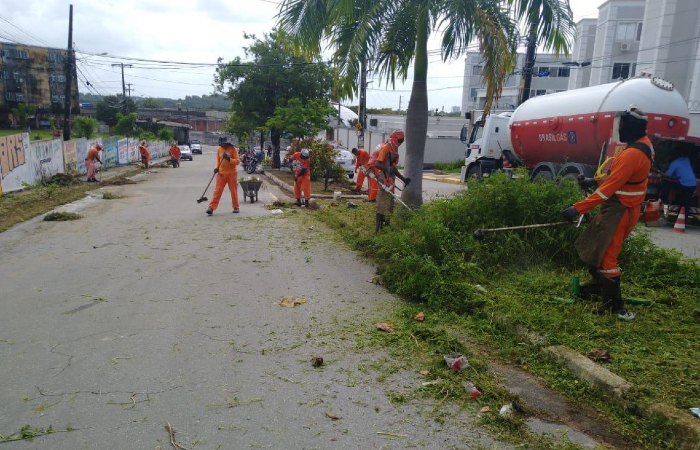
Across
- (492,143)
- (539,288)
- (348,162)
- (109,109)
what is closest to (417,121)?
(539,288)

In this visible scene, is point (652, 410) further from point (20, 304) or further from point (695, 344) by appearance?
point (20, 304)

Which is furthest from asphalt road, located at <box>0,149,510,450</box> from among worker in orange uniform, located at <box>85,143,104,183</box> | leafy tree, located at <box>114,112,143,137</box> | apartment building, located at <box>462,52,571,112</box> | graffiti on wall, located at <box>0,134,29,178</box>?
leafy tree, located at <box>114,112,143,137</box>

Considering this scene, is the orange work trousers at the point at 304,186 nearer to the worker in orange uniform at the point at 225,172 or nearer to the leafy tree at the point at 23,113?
the worker in orange uniform at the point at 225,172

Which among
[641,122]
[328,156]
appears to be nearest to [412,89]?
[641,122]

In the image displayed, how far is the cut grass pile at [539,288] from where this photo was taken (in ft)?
12.4

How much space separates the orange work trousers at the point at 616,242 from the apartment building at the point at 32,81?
179ft

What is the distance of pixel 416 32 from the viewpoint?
926 cm

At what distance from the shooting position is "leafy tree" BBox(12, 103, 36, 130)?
48.1 meters

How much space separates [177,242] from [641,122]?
287 inches

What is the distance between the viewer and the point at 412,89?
920cm

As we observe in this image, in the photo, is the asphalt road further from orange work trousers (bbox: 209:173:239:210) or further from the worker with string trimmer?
orange work trousers (bbox: 209:173:239:210)

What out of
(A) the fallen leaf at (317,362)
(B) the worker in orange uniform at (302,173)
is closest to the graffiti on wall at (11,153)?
(B) the worker in orange uniform at (302,173)

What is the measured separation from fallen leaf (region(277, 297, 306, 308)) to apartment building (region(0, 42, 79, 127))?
172ft

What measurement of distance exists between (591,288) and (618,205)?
3.04ft
